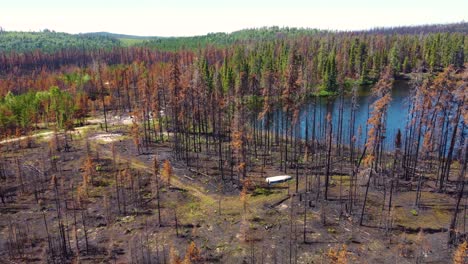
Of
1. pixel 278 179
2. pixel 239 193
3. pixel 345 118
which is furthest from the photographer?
pixel 345 118

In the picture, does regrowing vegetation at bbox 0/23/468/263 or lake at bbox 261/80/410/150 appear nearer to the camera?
regrowing vegetation at bbox 0/23/468/263

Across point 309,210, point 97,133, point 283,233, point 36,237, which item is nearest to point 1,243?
point 36,237

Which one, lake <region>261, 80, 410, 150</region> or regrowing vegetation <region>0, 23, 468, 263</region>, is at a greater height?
lake <region>261, 80, 410, 150</region>

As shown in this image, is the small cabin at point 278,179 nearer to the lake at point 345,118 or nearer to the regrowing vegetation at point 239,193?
the regrowing vegetation at point 239,193

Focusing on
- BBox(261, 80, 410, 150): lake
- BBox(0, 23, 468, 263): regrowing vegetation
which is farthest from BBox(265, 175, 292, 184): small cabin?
BBox(261, 80, 410, 150): lake

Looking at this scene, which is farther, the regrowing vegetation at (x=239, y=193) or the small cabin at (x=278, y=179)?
the small cabin at (x=278, y=179)

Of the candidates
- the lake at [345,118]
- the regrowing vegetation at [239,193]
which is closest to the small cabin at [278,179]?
the regrowing vegetation at [239,193]

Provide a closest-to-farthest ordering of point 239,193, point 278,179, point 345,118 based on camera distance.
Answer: point 239,193
point 278,179
point 345,118

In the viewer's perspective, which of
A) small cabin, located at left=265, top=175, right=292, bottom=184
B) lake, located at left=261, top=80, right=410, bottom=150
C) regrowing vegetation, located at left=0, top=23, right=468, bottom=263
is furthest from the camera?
lake, located at left=261, top=80, right=410, bottom=150

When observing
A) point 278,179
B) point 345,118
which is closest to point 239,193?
point 278,179

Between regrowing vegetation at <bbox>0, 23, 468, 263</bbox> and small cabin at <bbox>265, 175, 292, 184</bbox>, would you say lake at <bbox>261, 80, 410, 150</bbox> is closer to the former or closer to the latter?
regrowing vegetation at <bbox>0, 23, 468, 263</bbox>

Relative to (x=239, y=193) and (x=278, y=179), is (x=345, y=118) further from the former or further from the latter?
(x=239, y=193)
